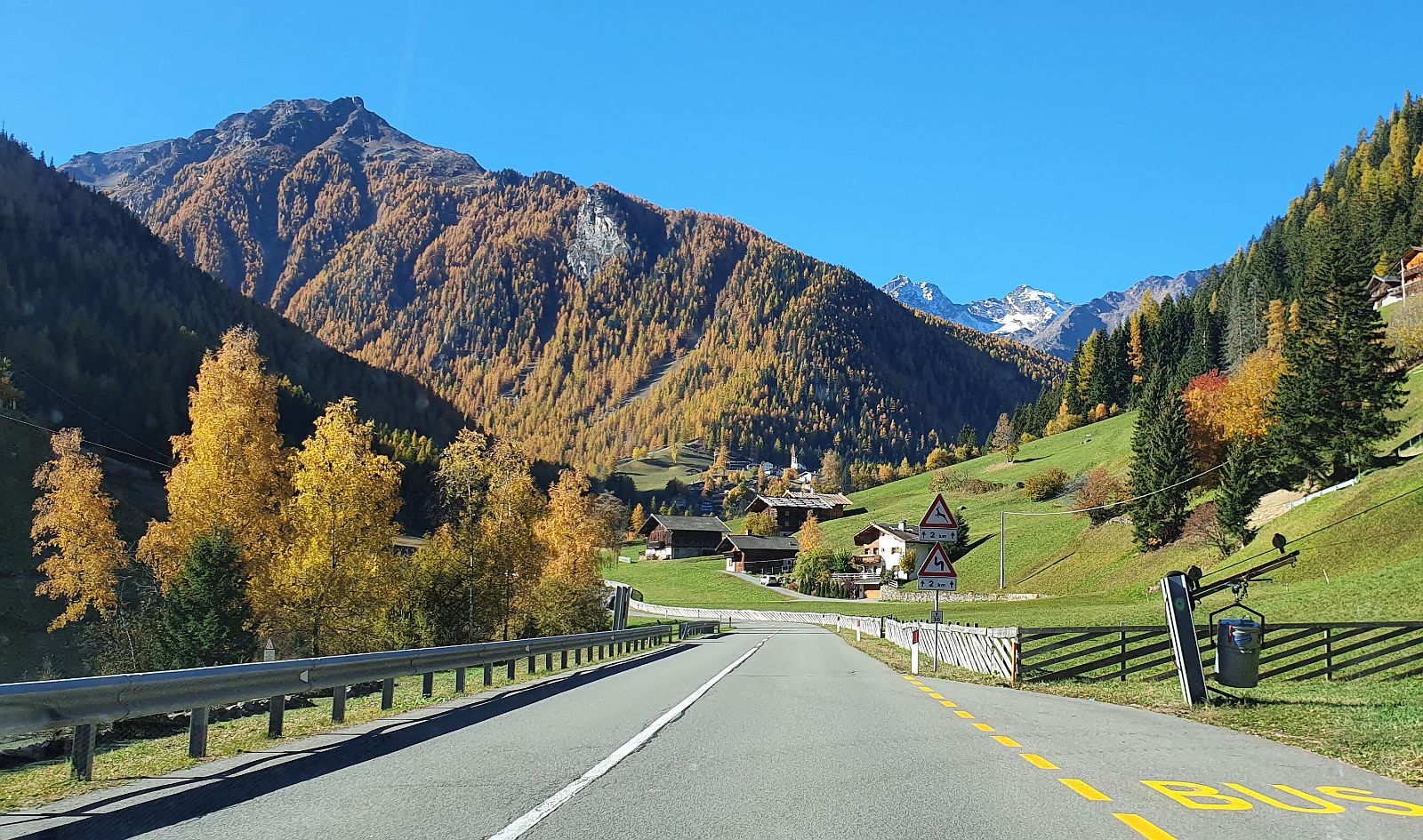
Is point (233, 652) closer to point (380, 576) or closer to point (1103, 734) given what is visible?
point (380, 576)

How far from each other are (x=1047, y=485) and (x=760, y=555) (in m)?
41.5

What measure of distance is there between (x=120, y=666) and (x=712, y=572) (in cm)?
9118

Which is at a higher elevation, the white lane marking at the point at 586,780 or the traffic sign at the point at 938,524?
the traffic sign at the point at 938,524

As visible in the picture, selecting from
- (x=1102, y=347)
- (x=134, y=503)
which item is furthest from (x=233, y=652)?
(x=1102, y=347)

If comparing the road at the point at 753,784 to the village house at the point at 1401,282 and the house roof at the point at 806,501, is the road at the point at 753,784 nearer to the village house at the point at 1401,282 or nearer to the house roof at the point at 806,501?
the village house at the point at 1401,282

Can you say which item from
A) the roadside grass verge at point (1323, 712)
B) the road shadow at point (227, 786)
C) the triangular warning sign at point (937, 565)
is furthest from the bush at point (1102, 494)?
the road shadow at point (227, 786)

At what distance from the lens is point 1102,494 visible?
82438 mm

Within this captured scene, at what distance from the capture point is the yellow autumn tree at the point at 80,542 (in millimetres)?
42969

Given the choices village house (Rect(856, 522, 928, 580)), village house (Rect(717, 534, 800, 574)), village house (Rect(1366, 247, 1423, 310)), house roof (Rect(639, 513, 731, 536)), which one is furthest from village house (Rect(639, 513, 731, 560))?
village house (Rect(1366, 247, 1423, 310))

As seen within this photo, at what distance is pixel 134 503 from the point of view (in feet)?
274

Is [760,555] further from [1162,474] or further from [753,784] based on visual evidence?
[753,784]

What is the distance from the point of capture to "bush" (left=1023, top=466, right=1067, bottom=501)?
103 meters

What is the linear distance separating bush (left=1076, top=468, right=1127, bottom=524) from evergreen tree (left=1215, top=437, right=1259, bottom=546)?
74.1 feet

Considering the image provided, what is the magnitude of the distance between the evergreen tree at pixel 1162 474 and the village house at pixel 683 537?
7658 cm
